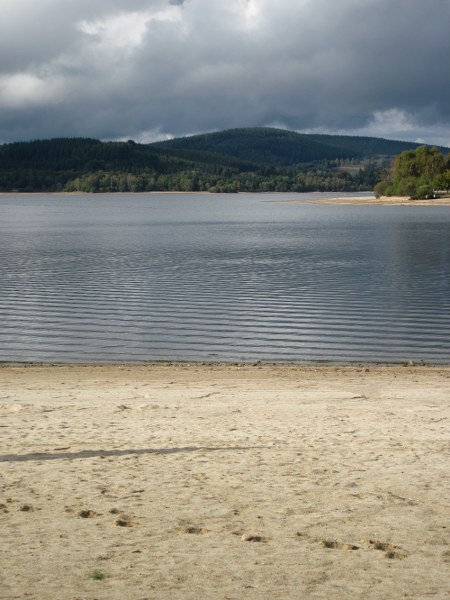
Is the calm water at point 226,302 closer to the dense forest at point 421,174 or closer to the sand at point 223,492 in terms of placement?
the sand at point 223,492

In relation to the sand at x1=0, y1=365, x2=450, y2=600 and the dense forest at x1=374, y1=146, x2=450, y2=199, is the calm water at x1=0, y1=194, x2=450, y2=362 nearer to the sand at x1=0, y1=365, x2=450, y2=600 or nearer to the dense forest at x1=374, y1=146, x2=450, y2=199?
the sand at x1=0, y1=365, x2=450, y2=600

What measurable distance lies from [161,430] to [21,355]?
9.82 metres

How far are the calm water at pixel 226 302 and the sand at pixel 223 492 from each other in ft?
20.2

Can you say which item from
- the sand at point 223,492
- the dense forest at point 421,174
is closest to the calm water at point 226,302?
the sand at point 223,492

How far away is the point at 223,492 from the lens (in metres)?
10.0

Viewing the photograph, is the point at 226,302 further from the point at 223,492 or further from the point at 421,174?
the point at 421,174

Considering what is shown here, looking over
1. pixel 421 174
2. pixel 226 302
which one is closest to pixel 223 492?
pixel 226 302

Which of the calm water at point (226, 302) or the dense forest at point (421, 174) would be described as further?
the dense forest at point (421, 174)

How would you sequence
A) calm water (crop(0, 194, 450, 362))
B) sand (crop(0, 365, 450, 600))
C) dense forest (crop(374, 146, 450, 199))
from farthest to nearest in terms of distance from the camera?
dense forest (crop(374, 146, 450, 199))
calm water (crop(0, 194, 450, 362))
sand (crop(0, 365, 450, 600))

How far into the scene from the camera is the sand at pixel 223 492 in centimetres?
765

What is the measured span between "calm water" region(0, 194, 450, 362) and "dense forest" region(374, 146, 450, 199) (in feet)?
328

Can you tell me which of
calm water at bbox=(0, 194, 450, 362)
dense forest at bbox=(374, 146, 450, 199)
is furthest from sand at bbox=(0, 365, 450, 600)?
dense forest at bbox=(374, 146, 450, 199)

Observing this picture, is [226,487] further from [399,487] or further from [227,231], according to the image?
[227,231]

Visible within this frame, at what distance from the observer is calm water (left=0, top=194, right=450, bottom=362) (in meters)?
22.6
